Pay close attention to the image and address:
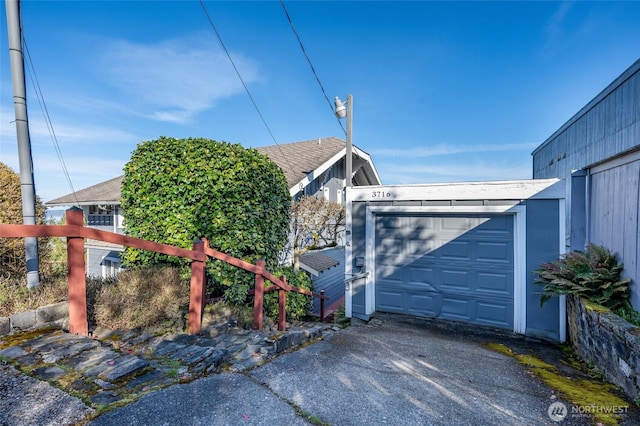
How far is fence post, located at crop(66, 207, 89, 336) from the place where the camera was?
245 centimetres

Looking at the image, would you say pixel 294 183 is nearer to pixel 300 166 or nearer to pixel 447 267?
pixel 300 166

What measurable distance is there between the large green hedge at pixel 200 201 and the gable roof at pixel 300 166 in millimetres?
3182

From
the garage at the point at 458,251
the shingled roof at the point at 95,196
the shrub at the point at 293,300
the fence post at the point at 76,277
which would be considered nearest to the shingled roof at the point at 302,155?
the shrub at the point at 293,300

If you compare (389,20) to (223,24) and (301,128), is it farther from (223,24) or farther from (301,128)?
(301,128)

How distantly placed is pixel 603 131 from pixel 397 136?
23.2 feet

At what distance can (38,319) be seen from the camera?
2.74m

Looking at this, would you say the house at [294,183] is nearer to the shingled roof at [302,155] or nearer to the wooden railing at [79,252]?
the shingled roof at [302,155]

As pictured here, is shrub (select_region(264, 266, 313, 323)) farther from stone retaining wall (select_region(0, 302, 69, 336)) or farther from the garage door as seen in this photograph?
stone retaining wall (select_region(0, 302, 69, 336))

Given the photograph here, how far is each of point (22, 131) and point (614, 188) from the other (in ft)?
22.1

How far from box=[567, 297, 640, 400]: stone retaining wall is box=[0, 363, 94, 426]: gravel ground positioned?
3985 millimetres

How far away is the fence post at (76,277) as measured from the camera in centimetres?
245

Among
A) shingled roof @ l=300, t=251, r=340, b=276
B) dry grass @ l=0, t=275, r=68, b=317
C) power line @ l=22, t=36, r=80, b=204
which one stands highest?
power line @ l=22, t=36, r=80, b=204

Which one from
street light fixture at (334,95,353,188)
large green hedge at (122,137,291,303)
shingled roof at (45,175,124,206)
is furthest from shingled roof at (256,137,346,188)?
shingled roof at (45,175,124,206)

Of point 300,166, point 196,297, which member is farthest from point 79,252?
point 300,166
